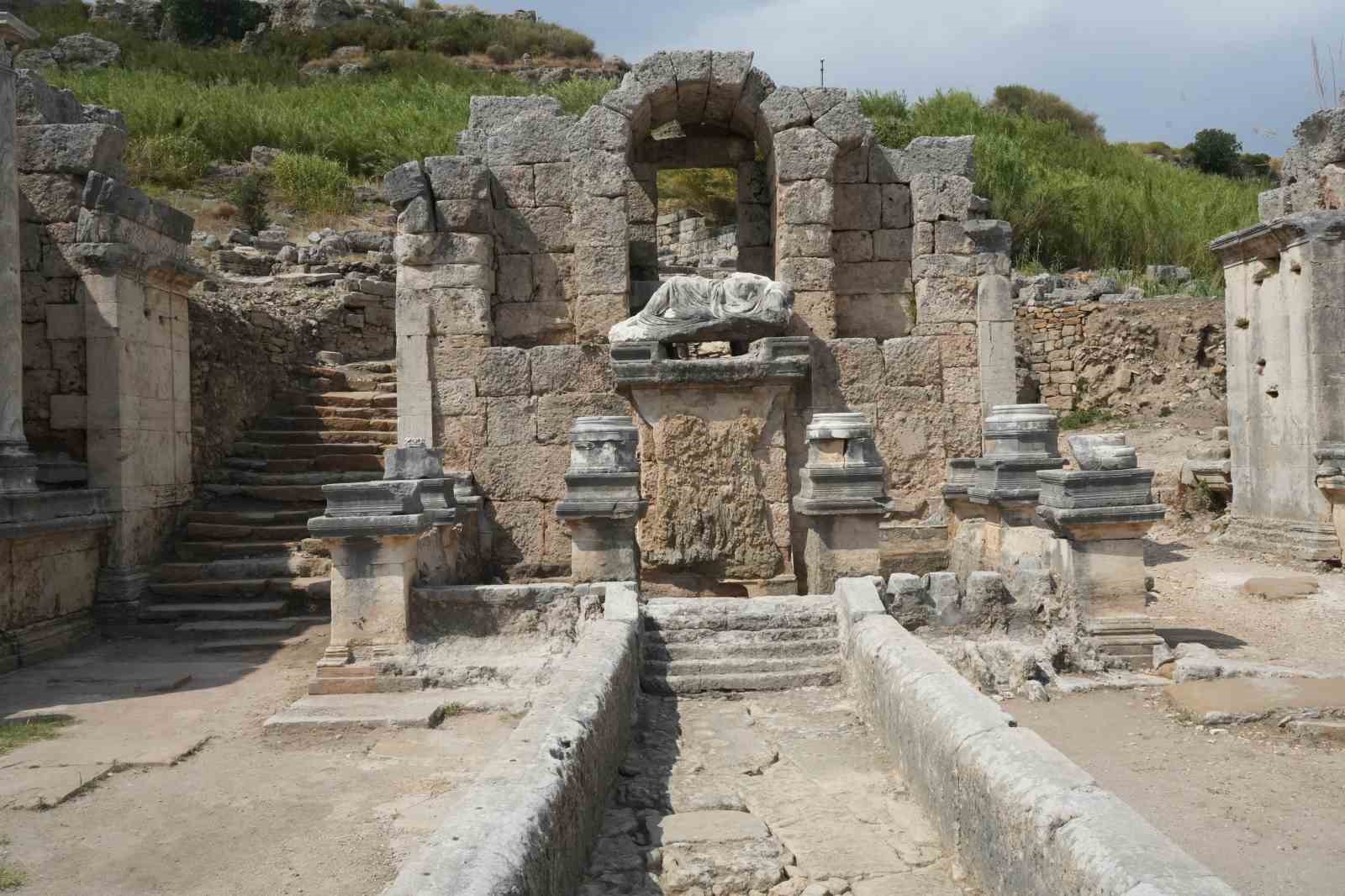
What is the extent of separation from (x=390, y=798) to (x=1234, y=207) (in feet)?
81.9

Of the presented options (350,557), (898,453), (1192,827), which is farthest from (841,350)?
(1192,827)

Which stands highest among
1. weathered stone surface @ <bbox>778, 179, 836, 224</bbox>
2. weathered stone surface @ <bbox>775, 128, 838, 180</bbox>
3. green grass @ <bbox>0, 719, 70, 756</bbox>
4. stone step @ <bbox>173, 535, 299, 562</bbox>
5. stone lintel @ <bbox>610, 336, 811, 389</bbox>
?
weathered stone surface @ <bbox>775, 128, 838, 180</bbox>

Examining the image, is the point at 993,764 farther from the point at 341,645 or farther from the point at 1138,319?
the point at 1138,319

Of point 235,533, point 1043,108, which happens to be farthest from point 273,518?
point 1043,108

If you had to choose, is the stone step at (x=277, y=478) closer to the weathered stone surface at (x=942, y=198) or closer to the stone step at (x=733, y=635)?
the stone step at (x=733, y=635)

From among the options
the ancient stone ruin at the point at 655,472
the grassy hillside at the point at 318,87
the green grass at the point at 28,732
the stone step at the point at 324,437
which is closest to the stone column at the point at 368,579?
the ancient stone ruin at the point at 655,472

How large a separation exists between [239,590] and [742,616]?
5.06 meters

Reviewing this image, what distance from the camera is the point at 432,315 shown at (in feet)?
29.5

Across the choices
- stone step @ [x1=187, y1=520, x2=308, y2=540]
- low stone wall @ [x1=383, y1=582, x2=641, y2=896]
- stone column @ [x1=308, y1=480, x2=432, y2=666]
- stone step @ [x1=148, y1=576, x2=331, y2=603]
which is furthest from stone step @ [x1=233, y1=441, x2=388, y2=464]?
low stone wall @ [x1=383, y1=582, x2=641, y2=896]

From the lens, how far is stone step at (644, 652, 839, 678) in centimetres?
595

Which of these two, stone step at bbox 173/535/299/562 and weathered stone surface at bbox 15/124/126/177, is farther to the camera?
stone step at bbox 173/535/299/562

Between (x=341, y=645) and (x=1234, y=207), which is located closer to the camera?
(x=341, y=645)

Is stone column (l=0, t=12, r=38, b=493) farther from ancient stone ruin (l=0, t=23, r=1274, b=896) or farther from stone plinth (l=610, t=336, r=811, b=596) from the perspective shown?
stone plinth (l=610, t=336, r=811, b=596)

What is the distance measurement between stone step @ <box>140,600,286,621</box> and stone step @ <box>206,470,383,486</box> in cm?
241
